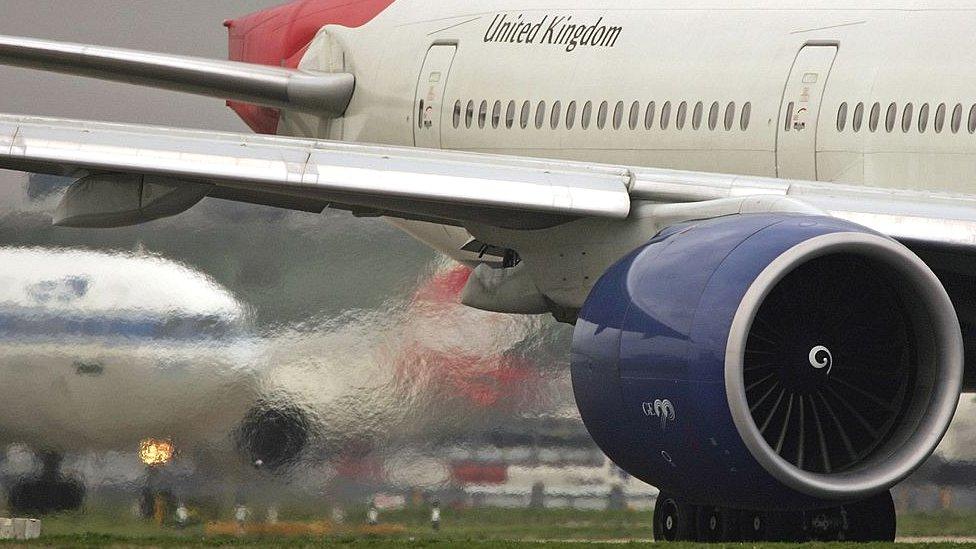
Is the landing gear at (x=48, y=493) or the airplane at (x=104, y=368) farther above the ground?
A: the airplane at (x=104, y=368)

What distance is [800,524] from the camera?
9867 mm

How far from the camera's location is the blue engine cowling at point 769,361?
750 centimetres

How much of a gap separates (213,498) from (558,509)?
225 centimetres

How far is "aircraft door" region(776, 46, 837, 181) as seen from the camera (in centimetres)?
1085

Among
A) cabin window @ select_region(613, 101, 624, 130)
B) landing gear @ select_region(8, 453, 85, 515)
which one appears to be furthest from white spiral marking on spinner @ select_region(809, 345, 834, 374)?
landing gear @ select_region(8, 453, 85, 515)

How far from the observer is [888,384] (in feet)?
26.6

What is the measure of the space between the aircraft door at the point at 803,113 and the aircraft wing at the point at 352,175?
2.19 meters

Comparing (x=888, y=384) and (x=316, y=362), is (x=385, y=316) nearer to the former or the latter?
(x=316, y=362)

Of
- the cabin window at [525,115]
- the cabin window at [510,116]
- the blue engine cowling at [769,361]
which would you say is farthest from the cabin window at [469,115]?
the blue engine cowling at [769,361]

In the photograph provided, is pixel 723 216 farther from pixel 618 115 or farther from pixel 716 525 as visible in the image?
pixel 618 115

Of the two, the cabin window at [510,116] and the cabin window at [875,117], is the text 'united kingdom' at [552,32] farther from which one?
the cabin window at [875,117]

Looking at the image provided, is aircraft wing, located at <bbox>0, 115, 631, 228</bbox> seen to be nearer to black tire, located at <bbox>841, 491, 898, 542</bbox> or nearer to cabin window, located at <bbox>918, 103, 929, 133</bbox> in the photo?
cabin window, located at <bbox>918, 103, 929, 133</bbox>

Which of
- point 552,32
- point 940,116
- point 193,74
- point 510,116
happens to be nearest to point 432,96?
point 510,116

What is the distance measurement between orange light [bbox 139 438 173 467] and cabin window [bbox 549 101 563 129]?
3245 mm
